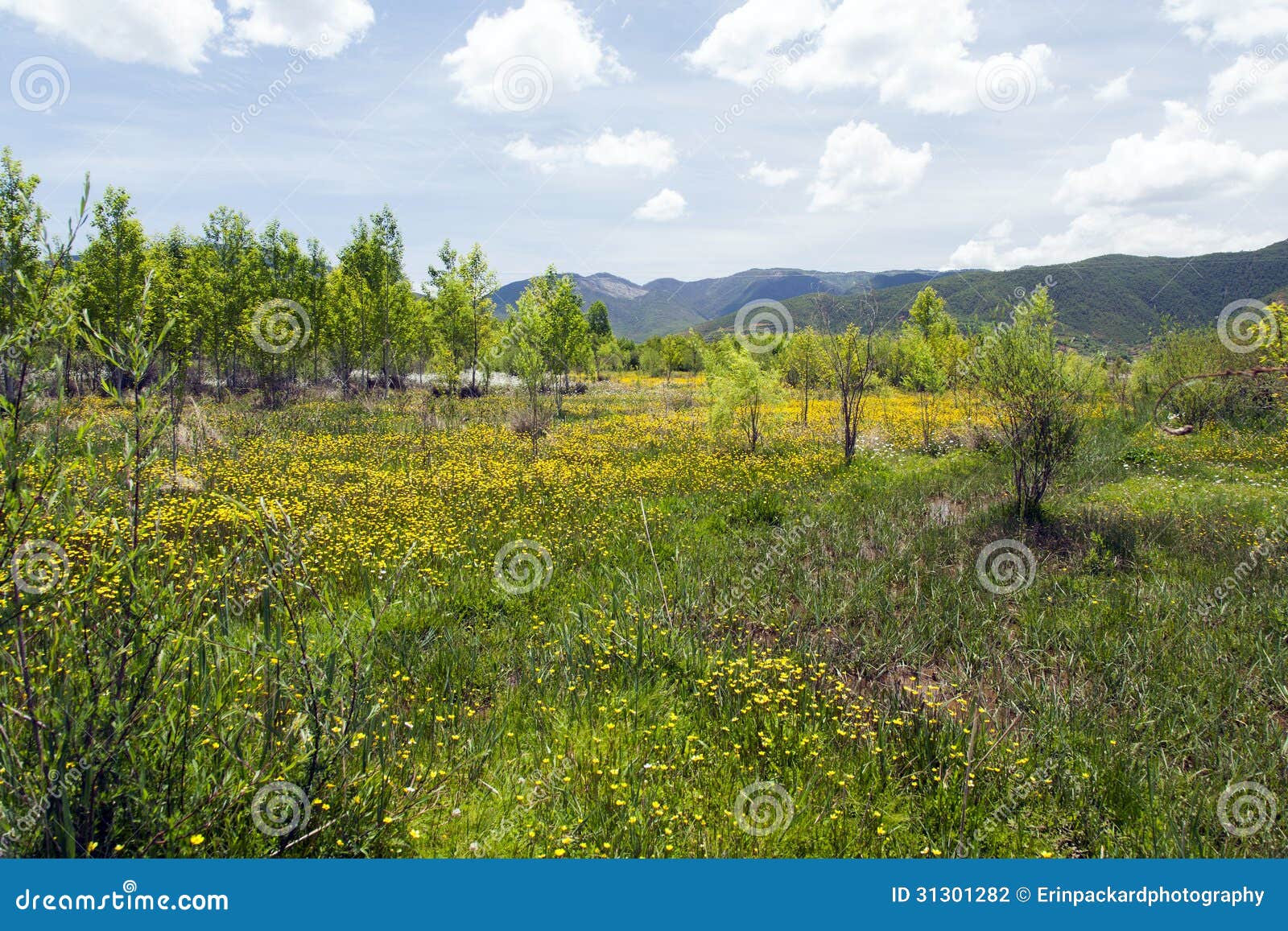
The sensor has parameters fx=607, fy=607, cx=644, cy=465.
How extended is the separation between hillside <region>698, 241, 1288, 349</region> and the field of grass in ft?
259

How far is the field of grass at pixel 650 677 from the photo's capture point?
2822mm

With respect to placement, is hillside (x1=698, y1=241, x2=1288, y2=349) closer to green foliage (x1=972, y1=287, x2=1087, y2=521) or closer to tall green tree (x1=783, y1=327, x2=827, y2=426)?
tall green tree (x1=783, y1=327, x2=827, y2=426)

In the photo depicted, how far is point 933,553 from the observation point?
8.03 meters

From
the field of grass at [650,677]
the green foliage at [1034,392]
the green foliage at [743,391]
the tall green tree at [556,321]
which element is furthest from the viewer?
the tall green tree at [556,321]

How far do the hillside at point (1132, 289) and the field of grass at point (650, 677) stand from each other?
259ft

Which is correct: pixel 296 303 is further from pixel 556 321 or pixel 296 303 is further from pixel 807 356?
pixel 807 356

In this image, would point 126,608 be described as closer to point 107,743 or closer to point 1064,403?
point 107,743

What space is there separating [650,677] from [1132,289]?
5699 inches

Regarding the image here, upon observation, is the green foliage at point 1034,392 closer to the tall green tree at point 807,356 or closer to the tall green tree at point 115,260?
the tall green tree at point 807,356

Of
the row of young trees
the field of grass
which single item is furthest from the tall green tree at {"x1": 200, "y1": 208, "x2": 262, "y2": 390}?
the field of grass

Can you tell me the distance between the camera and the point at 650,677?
4871 millimetres

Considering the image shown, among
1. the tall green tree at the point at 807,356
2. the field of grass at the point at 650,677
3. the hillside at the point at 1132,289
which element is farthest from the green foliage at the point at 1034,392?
the hillside at the point at 1132,289

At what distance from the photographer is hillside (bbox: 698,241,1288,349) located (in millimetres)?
94625

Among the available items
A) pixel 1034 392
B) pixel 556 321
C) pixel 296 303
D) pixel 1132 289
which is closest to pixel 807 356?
pixel 556 321
